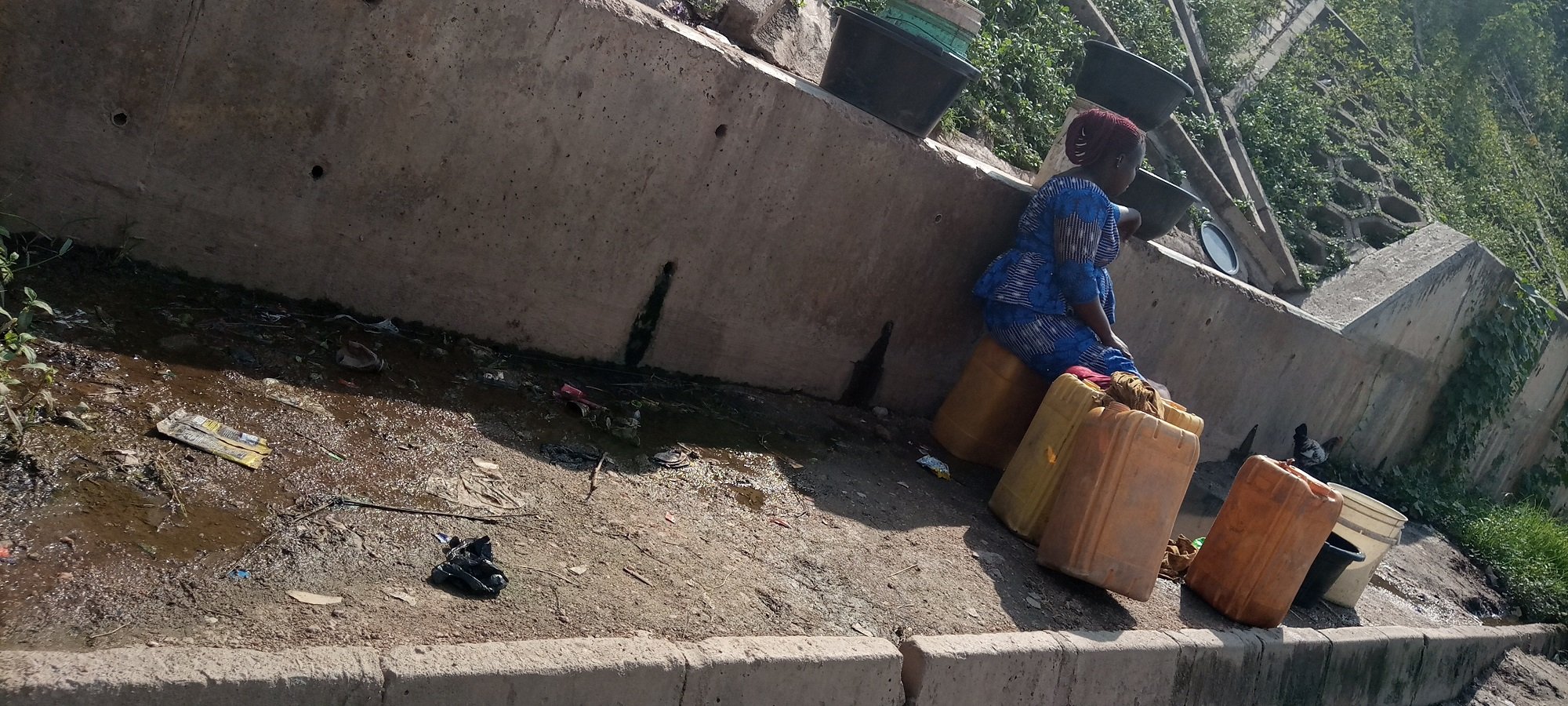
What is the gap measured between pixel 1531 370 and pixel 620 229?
Result: 8.59 metres

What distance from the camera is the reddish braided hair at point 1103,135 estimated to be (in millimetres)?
5480

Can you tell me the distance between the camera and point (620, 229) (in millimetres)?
4723

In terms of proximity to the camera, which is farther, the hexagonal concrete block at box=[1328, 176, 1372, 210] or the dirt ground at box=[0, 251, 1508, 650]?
the hexagonal concrete block at box=[1328, 176, 1372, 210]

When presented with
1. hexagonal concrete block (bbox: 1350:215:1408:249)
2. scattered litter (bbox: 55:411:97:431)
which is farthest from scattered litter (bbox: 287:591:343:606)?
hexagonal concrete block (bbox: 1350:215:1408:249)

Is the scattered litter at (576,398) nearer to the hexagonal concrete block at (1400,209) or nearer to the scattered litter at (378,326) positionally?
the scattered litter at (378,326)

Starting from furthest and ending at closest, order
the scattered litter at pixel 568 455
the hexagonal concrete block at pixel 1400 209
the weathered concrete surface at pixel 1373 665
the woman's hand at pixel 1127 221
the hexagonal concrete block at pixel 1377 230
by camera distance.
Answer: the hexagonal concrete block at pixel 1400 209
the hexagonal concrete block at pixel 1377 230
the woman's hand at pixel 1127 221
the weathered concrete surface at pixel 1373 665
the scattered litter at pixel 568 455

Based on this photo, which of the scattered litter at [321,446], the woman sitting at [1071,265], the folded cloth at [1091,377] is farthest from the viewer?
the woman sitting at [1071,265]

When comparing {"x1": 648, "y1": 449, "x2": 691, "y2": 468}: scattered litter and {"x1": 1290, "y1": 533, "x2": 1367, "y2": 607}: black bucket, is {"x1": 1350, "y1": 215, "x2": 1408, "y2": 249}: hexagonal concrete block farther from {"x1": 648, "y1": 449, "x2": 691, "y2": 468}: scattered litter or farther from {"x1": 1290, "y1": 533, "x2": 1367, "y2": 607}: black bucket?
{"x1": 648, "y1": 449, "x2": 691, "y2": 468}: scattered litter

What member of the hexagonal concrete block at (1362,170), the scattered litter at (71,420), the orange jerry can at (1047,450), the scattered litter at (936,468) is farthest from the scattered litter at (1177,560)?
the hexagonal concrete block at (1362,170)

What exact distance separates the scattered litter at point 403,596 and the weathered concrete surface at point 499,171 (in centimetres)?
182

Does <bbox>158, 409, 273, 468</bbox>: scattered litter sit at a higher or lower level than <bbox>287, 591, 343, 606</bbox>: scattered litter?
higher

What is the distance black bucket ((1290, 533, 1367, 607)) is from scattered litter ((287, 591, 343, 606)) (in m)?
4.55

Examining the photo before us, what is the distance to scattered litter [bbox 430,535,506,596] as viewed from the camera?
2965 millimetres

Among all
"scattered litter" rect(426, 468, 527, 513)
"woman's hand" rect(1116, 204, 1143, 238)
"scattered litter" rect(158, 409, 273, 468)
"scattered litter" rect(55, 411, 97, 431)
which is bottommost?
"scattered litter" rect(55, 411, 97, 431)
